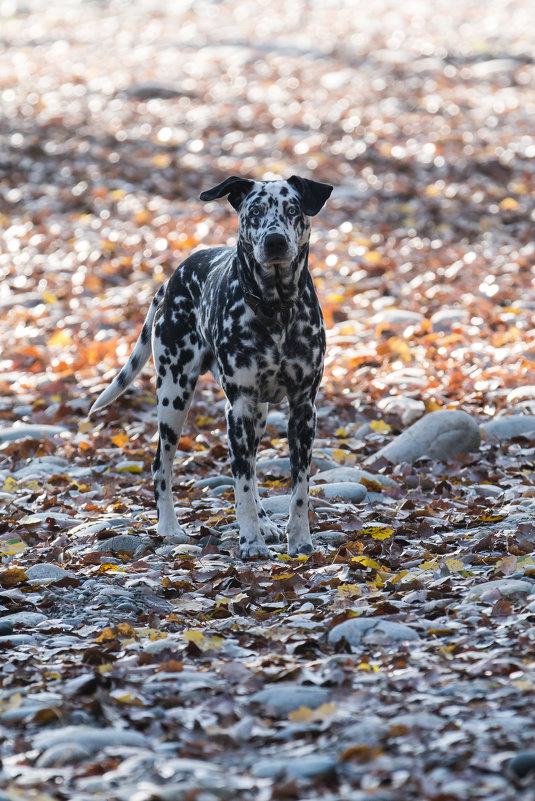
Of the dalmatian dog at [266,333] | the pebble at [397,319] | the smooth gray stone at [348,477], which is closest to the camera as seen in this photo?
the dalmatian dog at [266,333]

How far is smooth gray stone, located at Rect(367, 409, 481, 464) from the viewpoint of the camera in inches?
314

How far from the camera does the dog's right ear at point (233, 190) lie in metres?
6.03

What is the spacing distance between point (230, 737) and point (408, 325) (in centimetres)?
799

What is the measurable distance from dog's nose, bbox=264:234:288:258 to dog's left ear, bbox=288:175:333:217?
28cm

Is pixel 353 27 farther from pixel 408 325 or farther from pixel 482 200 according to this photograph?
pixel 408 325

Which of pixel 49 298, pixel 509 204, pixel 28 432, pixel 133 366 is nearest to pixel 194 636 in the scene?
pixel 133 366

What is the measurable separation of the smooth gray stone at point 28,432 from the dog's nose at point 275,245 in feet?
12.9

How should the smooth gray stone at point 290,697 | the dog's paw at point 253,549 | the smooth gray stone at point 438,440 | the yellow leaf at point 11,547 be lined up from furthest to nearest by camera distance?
the smooth gray stone at point 438,440
the yellow leaf at point 11,547
the dog's paw at point 253,549
the smooth gray stone at point 290,697

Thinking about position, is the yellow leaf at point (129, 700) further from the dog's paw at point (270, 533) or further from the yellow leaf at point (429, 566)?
the dog's paw at point (270, 533)

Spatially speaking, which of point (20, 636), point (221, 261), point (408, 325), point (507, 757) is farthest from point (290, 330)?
point (408, 325)

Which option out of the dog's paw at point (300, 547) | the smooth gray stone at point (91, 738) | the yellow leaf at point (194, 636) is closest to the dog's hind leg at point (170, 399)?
the dog's paw at point (300, 547)

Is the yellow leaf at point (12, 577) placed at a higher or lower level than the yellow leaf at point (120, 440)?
lower

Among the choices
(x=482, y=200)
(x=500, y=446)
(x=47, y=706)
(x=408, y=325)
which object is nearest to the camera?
(x=47, y=706)

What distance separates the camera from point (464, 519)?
6512 mm
